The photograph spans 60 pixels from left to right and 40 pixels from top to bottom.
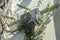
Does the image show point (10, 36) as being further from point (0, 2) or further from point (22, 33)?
point (0, 2)

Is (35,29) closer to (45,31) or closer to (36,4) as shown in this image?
(45,31)

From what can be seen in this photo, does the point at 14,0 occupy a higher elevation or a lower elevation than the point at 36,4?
higher

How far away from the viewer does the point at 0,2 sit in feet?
21.3

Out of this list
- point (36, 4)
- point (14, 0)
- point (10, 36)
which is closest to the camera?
point (36, 4)

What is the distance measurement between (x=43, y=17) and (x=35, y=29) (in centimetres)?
34

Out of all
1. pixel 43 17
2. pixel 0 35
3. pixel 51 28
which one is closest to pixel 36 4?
pixel 43 17

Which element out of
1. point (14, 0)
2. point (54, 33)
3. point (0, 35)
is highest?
point (14, 0)

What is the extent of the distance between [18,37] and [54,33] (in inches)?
45.7

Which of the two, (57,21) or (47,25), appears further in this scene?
(47,25)

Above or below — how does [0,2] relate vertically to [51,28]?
above

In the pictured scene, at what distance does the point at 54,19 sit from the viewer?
16.2ft

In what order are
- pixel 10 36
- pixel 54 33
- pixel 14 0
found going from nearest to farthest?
pixel 54 33 < pixel 10 36 < pixel 14 0

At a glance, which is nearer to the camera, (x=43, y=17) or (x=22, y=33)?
(x=43, y=17)

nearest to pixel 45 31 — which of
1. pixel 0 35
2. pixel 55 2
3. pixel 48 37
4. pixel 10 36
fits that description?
pixel 48 37
